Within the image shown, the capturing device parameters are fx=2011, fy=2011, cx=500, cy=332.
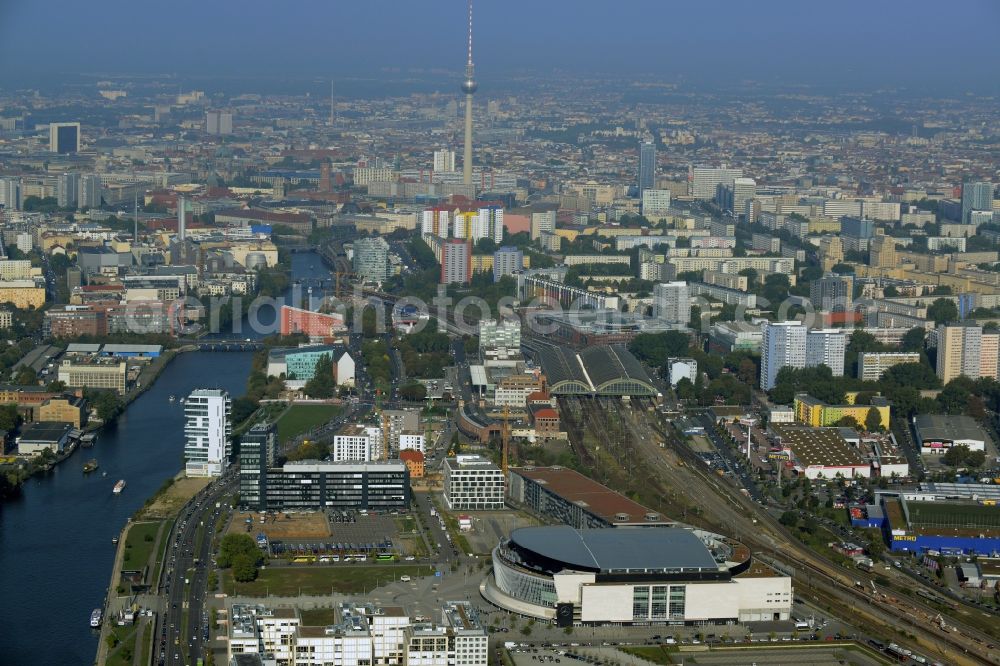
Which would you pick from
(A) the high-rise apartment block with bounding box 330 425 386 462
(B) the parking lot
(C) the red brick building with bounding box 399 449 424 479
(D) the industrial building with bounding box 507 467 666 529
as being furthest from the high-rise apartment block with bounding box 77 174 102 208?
(B) the parking lot

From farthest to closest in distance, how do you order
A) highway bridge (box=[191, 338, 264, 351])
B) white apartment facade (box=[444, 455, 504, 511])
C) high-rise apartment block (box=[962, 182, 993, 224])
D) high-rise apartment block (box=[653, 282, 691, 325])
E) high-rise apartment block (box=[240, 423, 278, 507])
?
high-rise apartment block (box=[962, 182, 993, 224]) < high-rise apartment block (box=[653, 282, 691, 325]) < highway bridge (box=[191, 338, 264, 351]) < white apartment facade (box=[444, 455, 504, 511]) < high-rise apartment block (box=[240, 423, 278, 507])

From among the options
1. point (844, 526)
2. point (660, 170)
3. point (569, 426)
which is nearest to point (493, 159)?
point (660, 170)

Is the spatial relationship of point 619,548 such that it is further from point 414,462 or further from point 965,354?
point 965,354

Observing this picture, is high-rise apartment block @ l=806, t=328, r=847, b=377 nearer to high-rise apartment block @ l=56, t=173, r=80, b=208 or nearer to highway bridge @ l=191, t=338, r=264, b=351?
highway bridge @ l=191, t=338, r=264, b=351

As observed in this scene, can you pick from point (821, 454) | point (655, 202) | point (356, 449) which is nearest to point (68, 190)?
point (655, 202)

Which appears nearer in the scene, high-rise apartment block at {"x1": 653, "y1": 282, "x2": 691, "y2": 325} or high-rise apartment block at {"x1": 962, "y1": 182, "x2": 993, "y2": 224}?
high-rise apartment block at {"x1": 653, "y1": 282, "x2": 691, "y2": 325}

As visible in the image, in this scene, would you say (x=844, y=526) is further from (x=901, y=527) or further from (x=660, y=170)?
(x=660, y=170)
